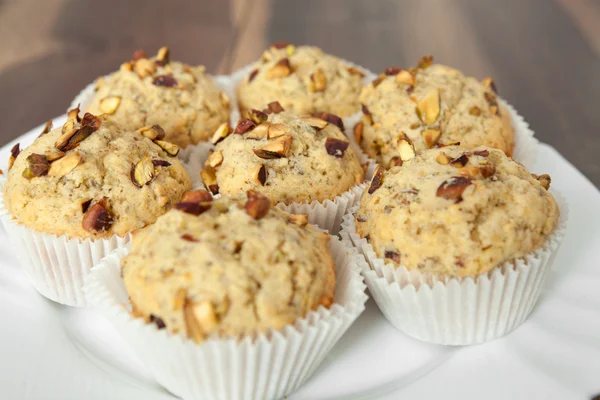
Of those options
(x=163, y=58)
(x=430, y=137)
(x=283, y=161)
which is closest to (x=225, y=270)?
(x=283, y=161)

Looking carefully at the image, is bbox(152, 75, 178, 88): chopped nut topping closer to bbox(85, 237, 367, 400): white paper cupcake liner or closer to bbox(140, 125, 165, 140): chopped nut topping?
bbox(140, 125, 165, 140): chopped nut topping

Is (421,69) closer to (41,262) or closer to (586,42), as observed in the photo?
(41,262)

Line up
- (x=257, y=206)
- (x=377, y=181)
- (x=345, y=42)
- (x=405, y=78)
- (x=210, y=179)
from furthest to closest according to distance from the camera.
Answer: (x=345, y=42)
(x=405, y=78)
(x=210, y=179)
(x=377, y=181)
(x=257, y=206)

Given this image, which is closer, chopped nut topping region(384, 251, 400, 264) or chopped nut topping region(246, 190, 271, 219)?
chopped nut topping region(246, 190, 271, 219)

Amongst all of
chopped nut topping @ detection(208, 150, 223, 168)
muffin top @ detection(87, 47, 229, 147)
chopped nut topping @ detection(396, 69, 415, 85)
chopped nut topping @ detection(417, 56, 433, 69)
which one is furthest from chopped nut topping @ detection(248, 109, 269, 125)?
chopped nut topping @ detection(417, 56, 433, 69)

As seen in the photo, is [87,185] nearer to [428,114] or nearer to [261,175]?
[261,175]

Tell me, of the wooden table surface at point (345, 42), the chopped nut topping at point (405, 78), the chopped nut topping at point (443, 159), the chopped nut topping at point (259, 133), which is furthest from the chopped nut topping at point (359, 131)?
the wooden table surface at point (345, 42)

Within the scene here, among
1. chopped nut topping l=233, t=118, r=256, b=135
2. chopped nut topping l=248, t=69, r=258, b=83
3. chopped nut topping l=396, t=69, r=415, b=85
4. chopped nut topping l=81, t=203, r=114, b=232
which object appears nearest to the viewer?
chopped nut topping l=81, t=203, r=114, b=232

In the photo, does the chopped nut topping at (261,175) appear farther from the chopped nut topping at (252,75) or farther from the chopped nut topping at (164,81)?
the chopped nut topping at (252,75)
